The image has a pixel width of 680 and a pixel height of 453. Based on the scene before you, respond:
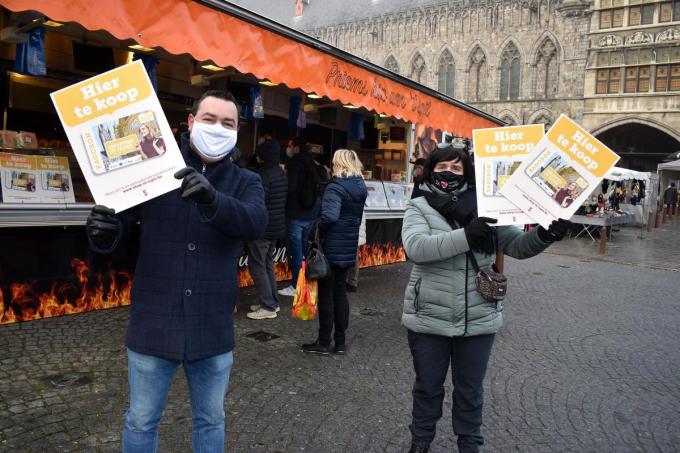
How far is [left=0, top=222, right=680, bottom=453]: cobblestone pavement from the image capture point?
3287 mm

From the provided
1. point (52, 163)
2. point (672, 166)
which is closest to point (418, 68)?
point (672, 166)

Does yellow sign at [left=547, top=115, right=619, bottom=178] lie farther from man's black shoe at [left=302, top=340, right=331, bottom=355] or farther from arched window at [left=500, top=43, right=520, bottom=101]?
arched window at [left=500, top=43, right=520, bottom=101]

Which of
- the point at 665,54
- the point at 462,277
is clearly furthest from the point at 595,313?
→ the point at 665,54

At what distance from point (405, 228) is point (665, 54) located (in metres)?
33.5

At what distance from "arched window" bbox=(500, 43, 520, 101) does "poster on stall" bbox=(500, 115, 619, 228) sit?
35.6m

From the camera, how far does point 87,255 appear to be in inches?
224

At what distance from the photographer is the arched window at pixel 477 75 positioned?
36781 millimetres

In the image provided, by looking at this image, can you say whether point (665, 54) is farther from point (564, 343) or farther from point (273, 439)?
point (273, 439)

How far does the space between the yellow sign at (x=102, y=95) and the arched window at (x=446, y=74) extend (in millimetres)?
37979

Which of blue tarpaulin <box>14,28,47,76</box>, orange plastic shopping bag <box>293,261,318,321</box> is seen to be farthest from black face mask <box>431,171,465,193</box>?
blue tarpaulin <box>14,28,47,76</box>

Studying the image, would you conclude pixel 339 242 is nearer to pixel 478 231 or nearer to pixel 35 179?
pixel 478 231

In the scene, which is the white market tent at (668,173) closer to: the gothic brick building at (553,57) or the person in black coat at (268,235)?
the gothic brick building at (553,57)

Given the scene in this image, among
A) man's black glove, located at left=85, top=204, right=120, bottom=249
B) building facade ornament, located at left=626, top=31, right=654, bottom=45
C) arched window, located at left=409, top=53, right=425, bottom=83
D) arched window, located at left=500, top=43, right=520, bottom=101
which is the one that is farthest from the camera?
arched window, located at left=409, top=53, right=425, bottom=83

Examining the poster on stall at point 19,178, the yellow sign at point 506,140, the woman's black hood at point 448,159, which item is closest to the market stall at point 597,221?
the woman's black hood at point 448,159
